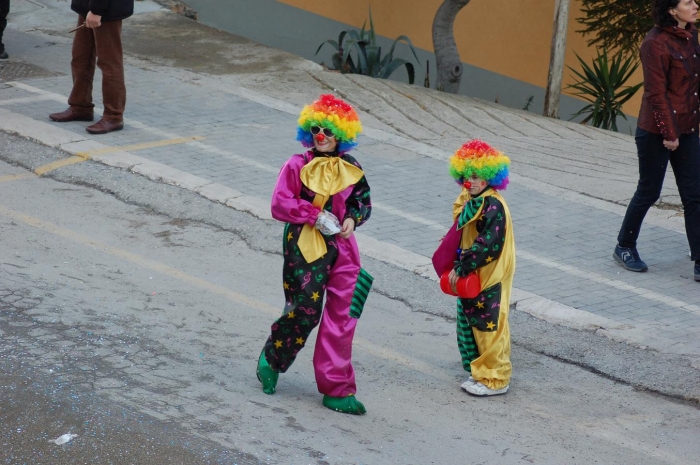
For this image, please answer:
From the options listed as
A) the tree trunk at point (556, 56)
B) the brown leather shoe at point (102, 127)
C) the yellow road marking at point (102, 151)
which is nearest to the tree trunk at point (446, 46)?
the tree trunk at point (556, 56)

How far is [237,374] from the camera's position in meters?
5.06

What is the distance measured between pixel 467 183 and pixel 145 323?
1.99 metres

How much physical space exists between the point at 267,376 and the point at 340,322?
49 centimetres

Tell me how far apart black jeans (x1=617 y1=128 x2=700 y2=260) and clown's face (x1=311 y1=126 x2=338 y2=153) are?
114 inches

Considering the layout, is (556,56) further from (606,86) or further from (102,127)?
(102,127)

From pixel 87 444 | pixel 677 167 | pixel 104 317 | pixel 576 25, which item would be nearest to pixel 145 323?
pixel 104 317

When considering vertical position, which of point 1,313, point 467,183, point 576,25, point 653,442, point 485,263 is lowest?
point 1,313

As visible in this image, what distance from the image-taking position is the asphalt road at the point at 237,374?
4.36 m

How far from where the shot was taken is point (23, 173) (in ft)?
26.4

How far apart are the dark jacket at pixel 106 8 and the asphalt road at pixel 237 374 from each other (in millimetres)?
2216

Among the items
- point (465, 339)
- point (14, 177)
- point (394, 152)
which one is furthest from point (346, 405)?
point (394, 152)

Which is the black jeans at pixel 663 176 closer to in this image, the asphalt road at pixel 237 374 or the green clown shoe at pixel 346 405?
the asphalt road at pixel 237 374

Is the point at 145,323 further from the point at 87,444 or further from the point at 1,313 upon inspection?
the point at 87,444

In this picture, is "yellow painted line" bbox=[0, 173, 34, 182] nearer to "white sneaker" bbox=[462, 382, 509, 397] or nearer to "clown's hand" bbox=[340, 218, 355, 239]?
"clown's hand" bbox=[340, 218, 355, 239]
